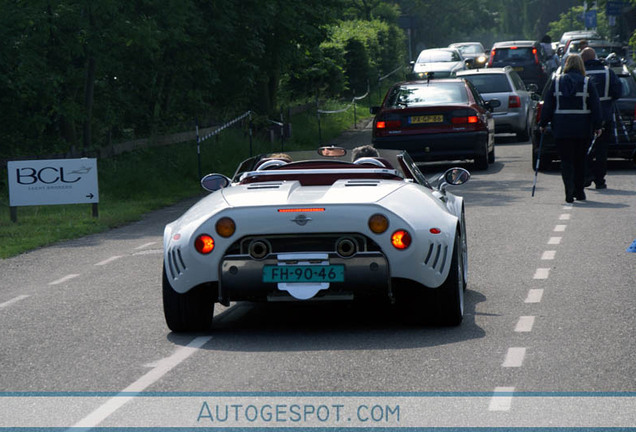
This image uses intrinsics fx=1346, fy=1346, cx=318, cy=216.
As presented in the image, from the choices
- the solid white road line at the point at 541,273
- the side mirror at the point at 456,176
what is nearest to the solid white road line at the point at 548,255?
the solid white road line at the point at 541,273

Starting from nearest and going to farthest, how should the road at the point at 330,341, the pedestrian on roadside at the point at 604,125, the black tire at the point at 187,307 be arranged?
the road at the point at 330,341 < the black tire at the point at 187,307 < the pedestrian on roadside at the point at 604,125

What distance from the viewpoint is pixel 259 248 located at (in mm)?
8172

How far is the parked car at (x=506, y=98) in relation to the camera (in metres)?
28.4

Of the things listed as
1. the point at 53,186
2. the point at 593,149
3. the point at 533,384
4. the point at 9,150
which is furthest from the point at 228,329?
the point at 9,150

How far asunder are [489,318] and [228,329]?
5.60 ft

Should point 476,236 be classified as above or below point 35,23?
below

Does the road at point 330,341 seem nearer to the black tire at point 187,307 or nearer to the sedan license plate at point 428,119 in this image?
the black tire at point 187,307

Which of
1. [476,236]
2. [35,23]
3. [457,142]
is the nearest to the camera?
→ [476,236]

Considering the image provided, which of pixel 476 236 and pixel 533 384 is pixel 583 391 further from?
pixel 476 236

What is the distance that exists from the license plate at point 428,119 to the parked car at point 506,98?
6766mm

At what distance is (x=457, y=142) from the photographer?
21516 mm

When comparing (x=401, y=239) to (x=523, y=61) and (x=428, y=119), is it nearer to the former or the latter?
(x=428, y=119)

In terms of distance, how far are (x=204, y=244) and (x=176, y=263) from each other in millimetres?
237

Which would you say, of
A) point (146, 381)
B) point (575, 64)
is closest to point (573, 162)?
point (575, 64)
